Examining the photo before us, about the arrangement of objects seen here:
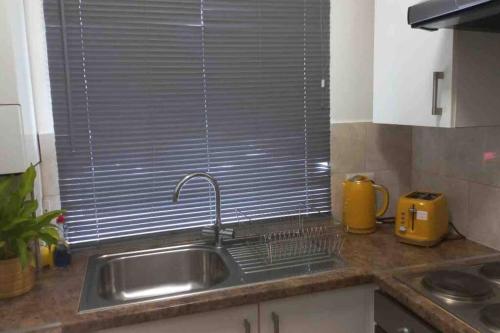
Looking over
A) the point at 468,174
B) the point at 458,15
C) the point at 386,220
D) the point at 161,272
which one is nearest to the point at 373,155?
the point at 386,220

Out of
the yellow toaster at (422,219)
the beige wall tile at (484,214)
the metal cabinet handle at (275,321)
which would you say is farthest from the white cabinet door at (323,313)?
the beige wall tile at (484,214)

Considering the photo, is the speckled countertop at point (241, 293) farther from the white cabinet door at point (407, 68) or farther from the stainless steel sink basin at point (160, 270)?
the white cabinet door at point (407, 68)

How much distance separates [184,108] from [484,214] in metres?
1.33

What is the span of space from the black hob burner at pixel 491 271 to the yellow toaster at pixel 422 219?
0.84 feet

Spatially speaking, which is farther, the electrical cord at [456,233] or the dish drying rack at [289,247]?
the electrical cord at [456,233]

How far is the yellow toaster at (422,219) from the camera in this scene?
1735mm

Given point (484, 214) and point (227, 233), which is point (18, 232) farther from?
point (484, 214)

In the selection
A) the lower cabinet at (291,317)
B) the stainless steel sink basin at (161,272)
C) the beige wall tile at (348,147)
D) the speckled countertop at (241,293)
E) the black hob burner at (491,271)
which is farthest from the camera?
the beige wall tile at (348,147)

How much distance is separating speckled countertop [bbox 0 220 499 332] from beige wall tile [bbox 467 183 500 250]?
45 mm

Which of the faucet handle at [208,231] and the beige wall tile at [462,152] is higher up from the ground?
the beige wall tile at [462,152]

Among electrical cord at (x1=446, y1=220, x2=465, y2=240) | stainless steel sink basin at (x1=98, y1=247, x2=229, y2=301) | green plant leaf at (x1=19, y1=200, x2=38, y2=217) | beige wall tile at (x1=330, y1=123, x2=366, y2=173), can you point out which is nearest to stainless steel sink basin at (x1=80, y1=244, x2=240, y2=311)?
stainless steel sink basin at (x1=98, y1=247, x2=229, y2=301)

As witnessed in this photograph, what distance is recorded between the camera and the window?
67.2 inches

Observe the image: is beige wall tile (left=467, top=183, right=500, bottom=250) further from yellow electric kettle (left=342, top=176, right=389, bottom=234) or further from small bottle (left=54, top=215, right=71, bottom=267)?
small bottle (left=54, top=215, right=71, bottom=267)

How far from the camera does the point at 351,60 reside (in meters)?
2.05
